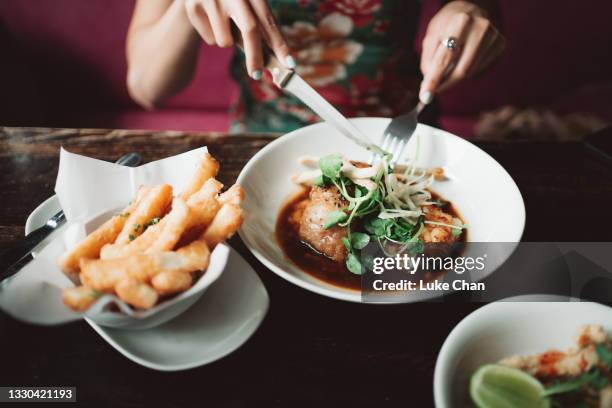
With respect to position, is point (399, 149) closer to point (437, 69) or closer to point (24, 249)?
point (437, 69)

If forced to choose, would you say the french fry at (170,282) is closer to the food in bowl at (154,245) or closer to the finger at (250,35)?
the food in bowl at (154,245)

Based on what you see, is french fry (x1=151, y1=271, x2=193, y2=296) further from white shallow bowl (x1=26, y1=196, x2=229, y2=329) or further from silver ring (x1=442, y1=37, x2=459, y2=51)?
silver ring (x1=442, y1=37, x2=459, y2=51)

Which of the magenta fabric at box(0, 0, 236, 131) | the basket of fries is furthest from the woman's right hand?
the magenta fabric at box(0, 0, 236, 131)

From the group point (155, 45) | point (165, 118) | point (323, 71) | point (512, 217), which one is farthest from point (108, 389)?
point (165, 118)

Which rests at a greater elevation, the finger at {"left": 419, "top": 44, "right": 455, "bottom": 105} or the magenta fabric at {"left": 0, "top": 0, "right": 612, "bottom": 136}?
the finger at {"left": 419, "top": 44, "right": 455, "bottom": 105}

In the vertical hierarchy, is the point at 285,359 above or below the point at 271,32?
below

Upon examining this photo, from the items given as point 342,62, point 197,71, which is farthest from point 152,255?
point 197,71

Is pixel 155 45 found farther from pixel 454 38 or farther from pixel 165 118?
pixel 454 38
